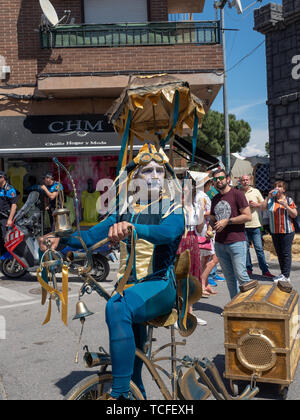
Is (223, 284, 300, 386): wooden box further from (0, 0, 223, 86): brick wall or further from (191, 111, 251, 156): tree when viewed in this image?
(191, 111, 251, 156): tree

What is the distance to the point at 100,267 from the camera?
880cm

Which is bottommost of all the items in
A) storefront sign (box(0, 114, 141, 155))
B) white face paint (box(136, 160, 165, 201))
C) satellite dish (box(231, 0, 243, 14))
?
white face paint (box(136, 160, 165, 201))

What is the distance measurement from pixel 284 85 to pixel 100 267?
9.26 metres

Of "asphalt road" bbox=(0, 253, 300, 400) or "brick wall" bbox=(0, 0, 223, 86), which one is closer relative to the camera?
"asphalt road" bbox=(0, 253, 300, 400)

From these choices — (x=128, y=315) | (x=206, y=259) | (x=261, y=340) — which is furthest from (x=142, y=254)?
(x=206, y=259)

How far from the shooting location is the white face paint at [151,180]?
3.02m

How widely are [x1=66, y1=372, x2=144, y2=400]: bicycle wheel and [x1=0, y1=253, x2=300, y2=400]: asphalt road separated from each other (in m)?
1.17

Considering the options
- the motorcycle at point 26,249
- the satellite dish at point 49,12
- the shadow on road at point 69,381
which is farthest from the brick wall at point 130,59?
the shadow on road at point 69,381

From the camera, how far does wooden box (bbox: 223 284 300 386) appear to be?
373 centimetres

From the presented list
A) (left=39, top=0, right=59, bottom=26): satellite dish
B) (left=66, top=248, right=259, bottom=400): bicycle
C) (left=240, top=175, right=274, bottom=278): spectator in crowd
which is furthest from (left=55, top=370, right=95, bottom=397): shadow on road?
(left=39, top=0, right=59, bottom=26): satellite dish

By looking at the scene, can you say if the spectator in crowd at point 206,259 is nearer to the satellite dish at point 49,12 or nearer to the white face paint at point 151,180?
the white face paint at point 151,180

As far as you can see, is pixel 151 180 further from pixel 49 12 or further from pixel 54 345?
pixel 49 12
